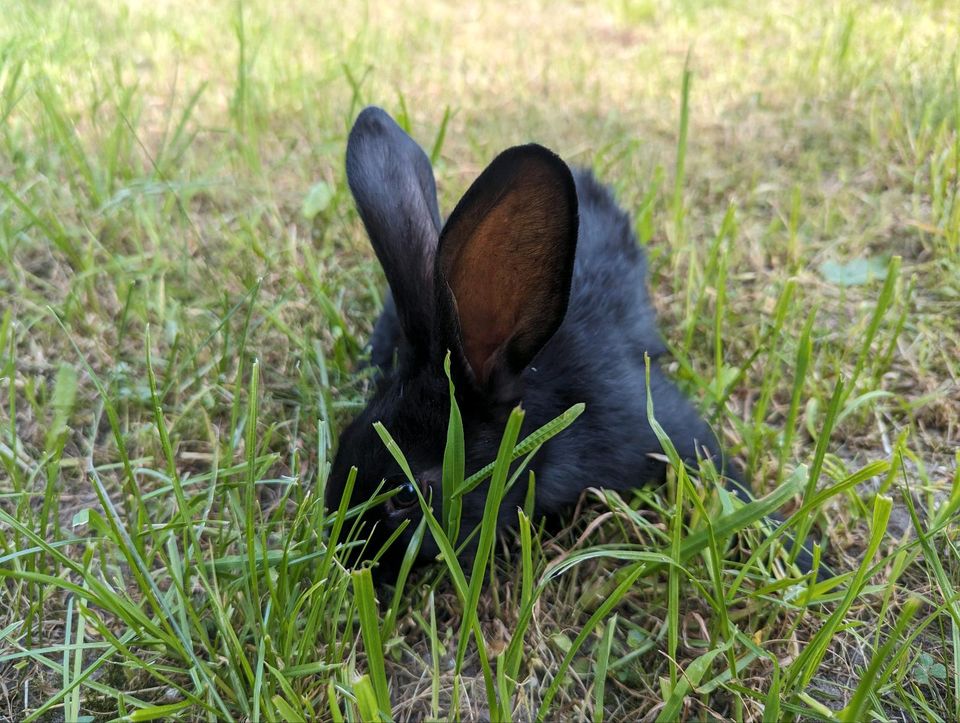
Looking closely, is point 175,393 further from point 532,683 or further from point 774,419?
point 774,419

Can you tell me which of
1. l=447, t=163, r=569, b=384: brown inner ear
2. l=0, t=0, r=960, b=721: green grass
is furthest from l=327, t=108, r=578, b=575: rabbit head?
l=0, t=0, r=960, b=721: green grass

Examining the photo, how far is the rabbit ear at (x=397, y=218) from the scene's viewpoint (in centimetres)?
228

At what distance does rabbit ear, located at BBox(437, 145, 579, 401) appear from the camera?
1.77 meters

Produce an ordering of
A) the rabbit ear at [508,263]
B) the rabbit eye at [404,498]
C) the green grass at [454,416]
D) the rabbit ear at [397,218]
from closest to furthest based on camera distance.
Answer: the green grass at [454,416] → the rabbit ear at [508,263] → the rabbit eye at [404,498] → the rabbit ear at [397,218]

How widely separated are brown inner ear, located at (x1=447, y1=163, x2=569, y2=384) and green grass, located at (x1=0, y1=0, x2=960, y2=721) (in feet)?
1.53

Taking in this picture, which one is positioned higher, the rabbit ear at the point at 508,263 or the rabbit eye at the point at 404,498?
the rabbit ear at the point at 508,263

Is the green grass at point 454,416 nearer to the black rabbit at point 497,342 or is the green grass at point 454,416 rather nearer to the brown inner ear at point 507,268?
the black rabbit at point 497,342

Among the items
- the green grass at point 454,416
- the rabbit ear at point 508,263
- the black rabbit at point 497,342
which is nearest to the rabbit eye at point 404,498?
the black rabbit at point 497,342

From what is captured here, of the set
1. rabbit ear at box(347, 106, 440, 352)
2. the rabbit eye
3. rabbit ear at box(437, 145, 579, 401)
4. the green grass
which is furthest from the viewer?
rabbit ear at box(347, 106, 440, 352)

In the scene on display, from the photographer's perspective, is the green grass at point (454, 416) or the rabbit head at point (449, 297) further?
the rabbit head at point (449, 297)

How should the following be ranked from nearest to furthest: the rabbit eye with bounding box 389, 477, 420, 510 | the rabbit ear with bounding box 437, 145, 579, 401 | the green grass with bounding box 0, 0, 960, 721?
the green grass with bounding box 0, 0, 960, 721
the rabbit ear with bounding box 437, 145, 579, 401
the rabbit eye with bounding box 389, 477, 420, 510

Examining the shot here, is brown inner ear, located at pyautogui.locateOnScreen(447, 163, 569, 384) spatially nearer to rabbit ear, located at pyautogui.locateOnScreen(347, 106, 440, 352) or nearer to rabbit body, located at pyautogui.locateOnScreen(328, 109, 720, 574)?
rabbit body, located at pyautogui.locateOnScreen(328, 109, 720, 574)

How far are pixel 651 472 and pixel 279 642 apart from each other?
1.12 m

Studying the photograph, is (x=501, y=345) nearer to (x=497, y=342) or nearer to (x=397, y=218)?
(x=497, y=342)
